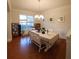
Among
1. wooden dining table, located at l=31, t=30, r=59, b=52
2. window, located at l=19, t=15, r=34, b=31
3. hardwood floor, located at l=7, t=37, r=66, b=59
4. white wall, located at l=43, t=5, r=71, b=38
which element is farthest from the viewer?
window, located at l=19, t=15, r=34, b=31

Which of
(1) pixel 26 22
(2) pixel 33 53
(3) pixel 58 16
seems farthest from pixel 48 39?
(1) pixel 26 22

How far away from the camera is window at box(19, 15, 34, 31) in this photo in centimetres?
792

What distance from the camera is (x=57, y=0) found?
5.07 metres

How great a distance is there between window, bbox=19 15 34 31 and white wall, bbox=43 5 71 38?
66.5 inches

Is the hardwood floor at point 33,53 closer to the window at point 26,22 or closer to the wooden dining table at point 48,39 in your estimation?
the wooden dining table at point 48,39

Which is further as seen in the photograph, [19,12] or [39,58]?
[19,12]

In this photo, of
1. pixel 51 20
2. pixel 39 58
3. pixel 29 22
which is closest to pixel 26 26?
pixel 29 22

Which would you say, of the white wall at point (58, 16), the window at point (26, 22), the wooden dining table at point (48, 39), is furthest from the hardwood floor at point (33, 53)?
the window at point (26, 22)

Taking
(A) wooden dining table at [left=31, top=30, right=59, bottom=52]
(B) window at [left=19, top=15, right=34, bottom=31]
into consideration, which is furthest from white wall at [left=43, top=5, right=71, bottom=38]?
(A) wooden dining table at [left=31, top=30, right=59, bottom=52]

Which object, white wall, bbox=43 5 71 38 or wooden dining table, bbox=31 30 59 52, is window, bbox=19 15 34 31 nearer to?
white wall, bbox=43 5 71 38

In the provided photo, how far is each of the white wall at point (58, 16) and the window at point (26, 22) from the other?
1689 millimetres
